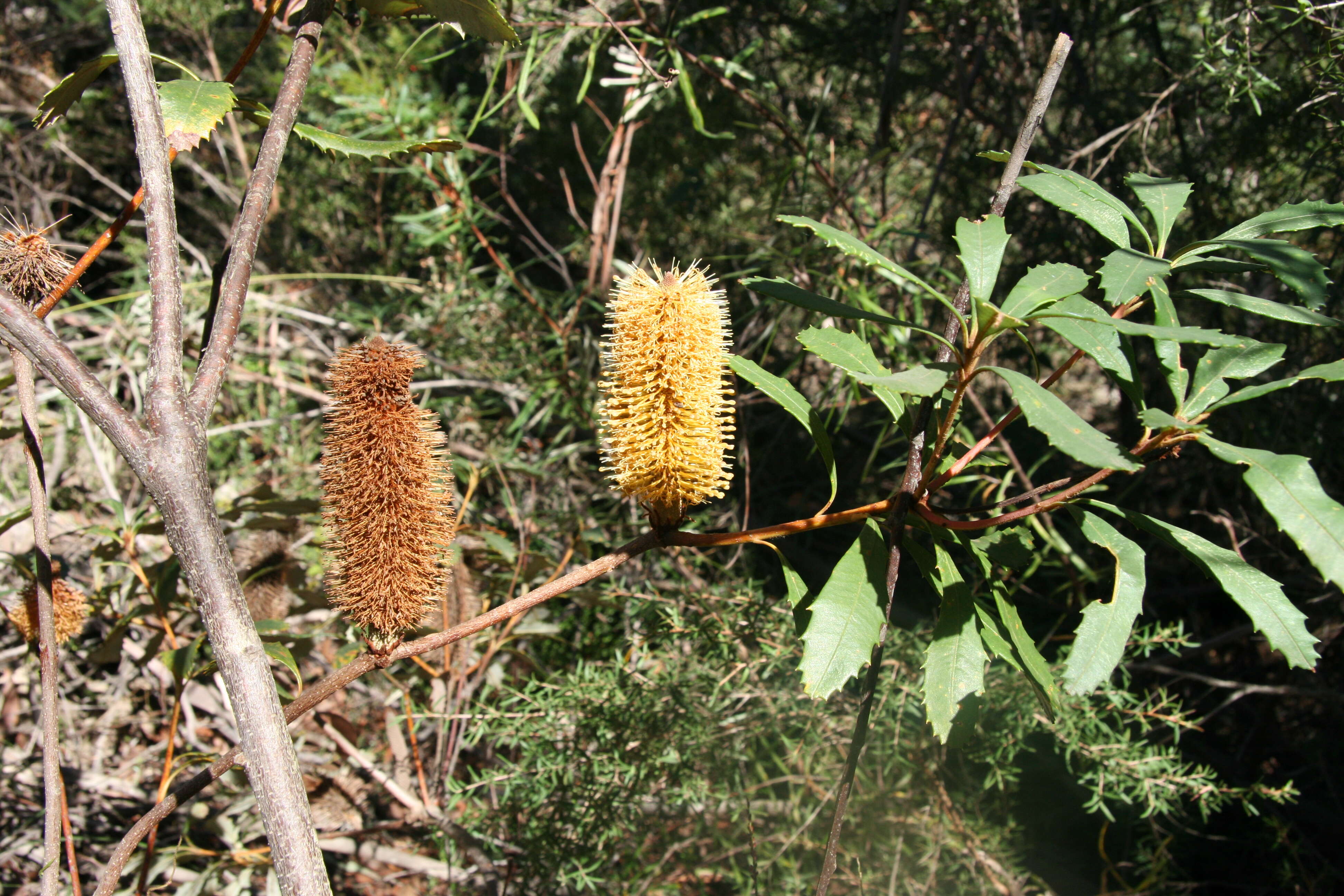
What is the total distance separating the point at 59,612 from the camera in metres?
0.96

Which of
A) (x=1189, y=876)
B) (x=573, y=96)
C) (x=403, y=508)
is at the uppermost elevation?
(x=573, y=96)

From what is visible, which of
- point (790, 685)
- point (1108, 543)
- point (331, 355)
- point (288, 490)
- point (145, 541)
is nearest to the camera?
point (1108, 543)

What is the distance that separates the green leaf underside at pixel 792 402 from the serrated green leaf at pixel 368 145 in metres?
0.28

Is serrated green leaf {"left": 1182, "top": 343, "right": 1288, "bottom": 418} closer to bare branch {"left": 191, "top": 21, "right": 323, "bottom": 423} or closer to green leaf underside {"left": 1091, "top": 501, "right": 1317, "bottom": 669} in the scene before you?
green leaf underside {"left": 1091, "top": 501, "right": 1317, "bottom": 669}

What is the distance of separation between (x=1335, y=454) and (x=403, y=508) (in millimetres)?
1830

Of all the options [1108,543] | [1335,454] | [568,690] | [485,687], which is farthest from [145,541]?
[1335,454]

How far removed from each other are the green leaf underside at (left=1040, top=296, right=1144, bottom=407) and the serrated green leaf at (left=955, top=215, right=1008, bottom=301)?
0.05 meters

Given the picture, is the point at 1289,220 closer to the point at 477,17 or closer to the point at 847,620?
the point at 847,620

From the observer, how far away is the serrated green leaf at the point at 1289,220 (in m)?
0.63

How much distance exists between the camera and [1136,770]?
128 cm

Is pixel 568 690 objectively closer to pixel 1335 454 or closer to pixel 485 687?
pixel 485 687

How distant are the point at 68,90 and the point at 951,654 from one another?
2.77ft

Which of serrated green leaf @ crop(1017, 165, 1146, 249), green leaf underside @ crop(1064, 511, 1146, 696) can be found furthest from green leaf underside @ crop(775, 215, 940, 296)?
green leaf underside @ crop(1064, 511, 1146, 696)

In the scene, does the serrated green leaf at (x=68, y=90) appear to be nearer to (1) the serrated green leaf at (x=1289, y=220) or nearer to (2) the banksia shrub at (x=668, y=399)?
(2) the banksia shrub at (x=668, y=399)
